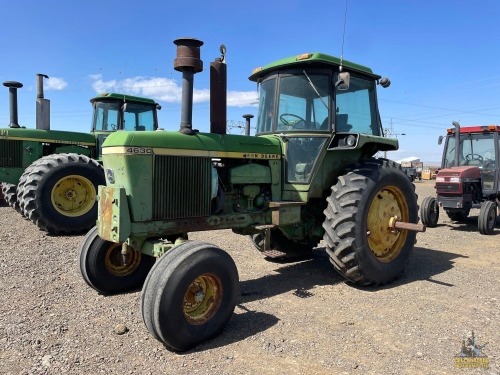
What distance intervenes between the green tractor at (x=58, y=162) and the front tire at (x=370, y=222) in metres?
4.88

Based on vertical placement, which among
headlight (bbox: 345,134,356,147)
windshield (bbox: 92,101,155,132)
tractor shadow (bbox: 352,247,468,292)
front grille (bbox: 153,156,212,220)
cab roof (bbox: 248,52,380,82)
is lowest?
tractor shadow (bbox: 352,247,468,292)

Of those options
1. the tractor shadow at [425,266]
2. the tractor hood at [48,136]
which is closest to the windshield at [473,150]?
the tractor shadow at [425,266]

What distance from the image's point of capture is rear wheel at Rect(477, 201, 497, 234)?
29.4 ft

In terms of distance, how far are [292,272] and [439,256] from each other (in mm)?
2600

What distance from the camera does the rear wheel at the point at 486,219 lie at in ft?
29.4

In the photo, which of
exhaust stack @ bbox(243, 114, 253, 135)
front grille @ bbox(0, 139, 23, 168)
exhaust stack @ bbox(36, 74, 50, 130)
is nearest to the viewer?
exhaust stack @ bbox(243, 114, 253, 135)

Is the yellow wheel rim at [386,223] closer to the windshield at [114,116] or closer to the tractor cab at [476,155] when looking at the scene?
the tractor cab at [476,155]

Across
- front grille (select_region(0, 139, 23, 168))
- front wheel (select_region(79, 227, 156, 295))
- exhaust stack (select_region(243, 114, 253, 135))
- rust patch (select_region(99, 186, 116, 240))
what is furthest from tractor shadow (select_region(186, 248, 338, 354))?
front grille (select_region(0, 139, 23, 168))

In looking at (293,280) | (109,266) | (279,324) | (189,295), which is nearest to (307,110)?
(293,280)

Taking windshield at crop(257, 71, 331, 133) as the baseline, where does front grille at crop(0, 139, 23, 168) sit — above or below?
below

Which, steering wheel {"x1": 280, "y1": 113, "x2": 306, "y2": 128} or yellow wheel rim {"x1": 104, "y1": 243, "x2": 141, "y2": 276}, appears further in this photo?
steering wheel {"x1": 280, "y1": 113, "x2": 306, "y2": 128}

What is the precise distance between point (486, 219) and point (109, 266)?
7765 mm

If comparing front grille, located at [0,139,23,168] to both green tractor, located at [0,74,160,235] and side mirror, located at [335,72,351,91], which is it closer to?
green tractor, located at [0,74,160,235]

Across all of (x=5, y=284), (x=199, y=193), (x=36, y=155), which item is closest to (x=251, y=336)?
(x=199, y=193)
